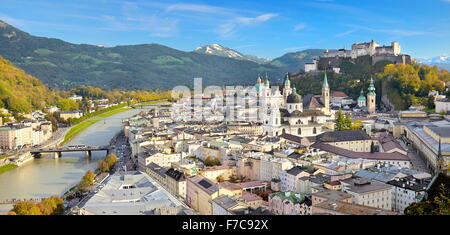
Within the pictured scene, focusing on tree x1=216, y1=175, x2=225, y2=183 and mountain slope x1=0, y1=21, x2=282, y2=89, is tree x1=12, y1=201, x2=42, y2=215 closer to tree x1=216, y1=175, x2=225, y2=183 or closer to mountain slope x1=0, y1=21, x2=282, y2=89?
Answer: tree x1=216, y1=175, x2=225, y2=183

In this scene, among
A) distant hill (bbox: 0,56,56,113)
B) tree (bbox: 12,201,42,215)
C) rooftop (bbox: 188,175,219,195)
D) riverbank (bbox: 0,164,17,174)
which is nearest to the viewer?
tree (bbox: 12,201,42,215)

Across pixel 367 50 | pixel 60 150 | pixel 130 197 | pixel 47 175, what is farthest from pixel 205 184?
pixel 367 50

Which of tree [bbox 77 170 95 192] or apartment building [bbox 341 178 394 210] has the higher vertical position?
apartment building [bbox 341 178 394 210]

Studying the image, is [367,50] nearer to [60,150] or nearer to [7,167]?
[60,150]

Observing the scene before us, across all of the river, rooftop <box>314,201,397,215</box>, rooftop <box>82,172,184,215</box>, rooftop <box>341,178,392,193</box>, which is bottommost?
the river

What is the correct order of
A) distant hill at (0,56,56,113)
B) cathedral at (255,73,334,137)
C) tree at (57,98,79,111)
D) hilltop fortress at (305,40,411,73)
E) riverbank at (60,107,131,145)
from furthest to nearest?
1. tree at (57,98,79,111)
2. hilltop fortress at (305,40,411,73)
3. distant hill at (0,56,56,113)
4. riverbank at (60,107,131,145)
5. cathedral at (255,73,334,137)

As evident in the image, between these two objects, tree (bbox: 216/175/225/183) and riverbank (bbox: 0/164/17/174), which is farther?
riverbank (bbox: 0/164/17/174)

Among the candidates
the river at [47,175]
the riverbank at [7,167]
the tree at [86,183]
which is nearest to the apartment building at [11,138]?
the river at [47,175]

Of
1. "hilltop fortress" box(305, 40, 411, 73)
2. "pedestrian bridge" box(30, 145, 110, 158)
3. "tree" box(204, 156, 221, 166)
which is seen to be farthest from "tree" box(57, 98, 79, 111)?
"tree" box(204, 156, 221, 166)
